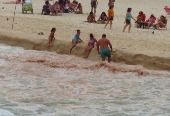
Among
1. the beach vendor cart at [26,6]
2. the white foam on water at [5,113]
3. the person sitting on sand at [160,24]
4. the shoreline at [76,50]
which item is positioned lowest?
the white foam on water at [5,113]

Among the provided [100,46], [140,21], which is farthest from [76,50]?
[140,21]

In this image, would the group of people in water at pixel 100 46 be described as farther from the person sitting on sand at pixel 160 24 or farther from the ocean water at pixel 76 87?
the person sitting on sand at pixel 160 24

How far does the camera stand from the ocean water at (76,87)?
10.4m

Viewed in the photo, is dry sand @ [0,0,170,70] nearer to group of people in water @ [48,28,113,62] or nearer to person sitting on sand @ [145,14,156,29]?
group of people in water @ [48,28,113,62]

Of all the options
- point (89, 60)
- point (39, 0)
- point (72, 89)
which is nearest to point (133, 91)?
point (72, 89)

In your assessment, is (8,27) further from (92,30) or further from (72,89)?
(72,89)

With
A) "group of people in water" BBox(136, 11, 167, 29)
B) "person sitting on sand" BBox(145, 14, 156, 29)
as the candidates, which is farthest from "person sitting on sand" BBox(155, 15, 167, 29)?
"person sitting on sand" BBox(145, 14, 156, 29)

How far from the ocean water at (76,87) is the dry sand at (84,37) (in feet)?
1.45

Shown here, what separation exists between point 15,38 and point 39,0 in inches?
666

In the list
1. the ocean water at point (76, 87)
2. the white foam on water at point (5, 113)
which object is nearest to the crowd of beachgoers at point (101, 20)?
the ocean water at point (76, 87)

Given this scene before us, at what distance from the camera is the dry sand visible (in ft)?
49.8

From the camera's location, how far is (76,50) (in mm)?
16672

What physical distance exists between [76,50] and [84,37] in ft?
Answer: 6.26

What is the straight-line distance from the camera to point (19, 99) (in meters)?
Answer: 11.0
